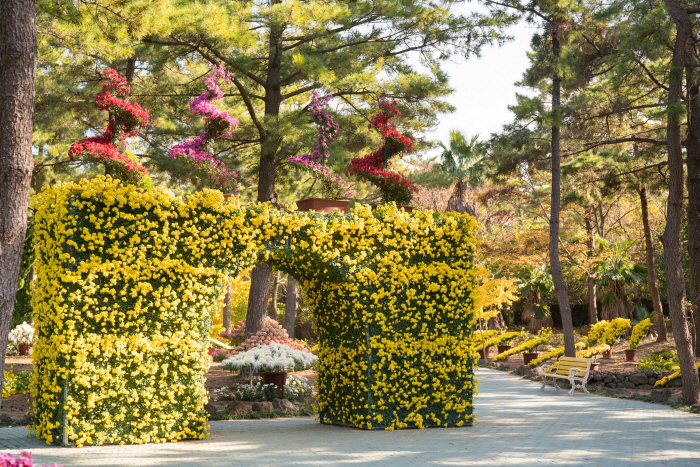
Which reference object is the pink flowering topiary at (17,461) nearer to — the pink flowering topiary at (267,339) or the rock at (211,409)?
the rock at (211,409)

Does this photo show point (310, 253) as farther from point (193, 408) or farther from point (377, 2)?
point (377, 2)

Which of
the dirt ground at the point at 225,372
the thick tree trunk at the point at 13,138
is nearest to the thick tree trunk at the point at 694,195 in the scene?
the dirt ground at the point at 225,372

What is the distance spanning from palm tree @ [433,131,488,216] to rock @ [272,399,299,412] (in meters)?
11.6

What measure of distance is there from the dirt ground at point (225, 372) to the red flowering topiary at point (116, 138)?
3171 mm

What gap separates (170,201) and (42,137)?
10.2 m

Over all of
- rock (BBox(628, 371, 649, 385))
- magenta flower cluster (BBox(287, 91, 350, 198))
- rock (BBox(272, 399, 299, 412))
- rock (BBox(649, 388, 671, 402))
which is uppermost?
magenta flower cluster (BBox(287, 91, 350, 198))

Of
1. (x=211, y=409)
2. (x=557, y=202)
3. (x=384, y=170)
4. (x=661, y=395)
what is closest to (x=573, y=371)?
(x=661, y=395)

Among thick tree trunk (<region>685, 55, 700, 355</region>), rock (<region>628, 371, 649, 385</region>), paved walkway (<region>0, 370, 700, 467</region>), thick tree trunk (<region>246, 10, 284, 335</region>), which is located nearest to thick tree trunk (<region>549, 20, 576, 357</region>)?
rock (<region>628, 371, 649, 385</region>)

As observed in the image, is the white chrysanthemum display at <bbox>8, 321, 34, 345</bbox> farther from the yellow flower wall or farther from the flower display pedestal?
the yellow flower wall

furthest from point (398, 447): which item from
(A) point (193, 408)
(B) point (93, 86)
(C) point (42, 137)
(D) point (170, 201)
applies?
(C) point (42, 137)

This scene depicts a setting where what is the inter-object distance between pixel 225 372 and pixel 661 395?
9.54m

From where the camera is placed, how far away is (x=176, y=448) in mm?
Result: 6793

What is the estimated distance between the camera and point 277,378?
1127 cm

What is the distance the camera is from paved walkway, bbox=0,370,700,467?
6.14m
